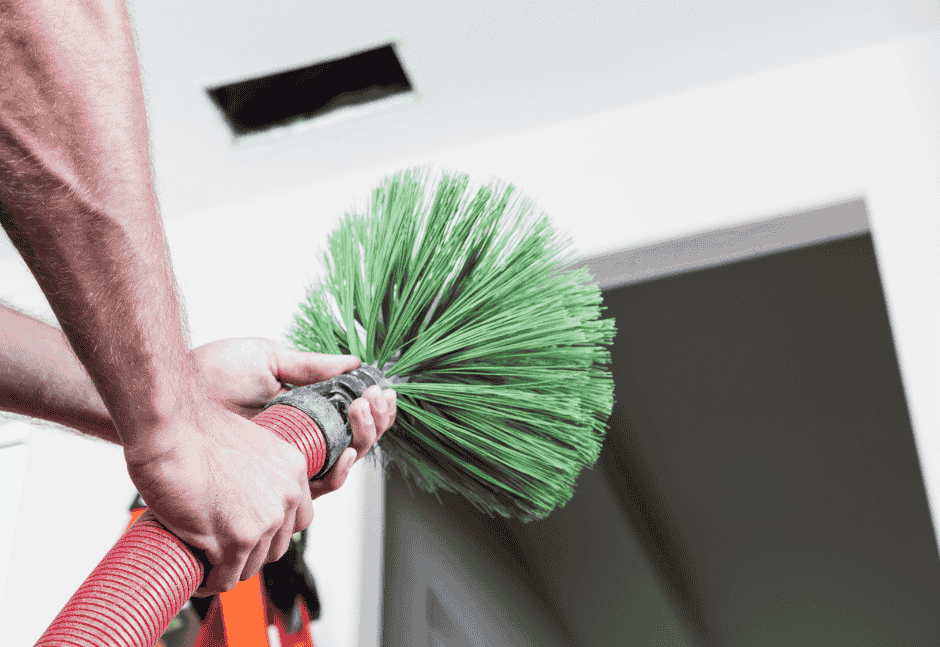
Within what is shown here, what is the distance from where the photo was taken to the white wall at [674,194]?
97cm

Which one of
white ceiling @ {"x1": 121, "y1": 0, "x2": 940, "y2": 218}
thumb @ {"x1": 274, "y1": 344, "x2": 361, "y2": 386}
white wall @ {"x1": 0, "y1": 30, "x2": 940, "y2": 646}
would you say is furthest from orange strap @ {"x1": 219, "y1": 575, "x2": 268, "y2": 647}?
white ceiling @ {"x1": 121, "y1": 0, "x2": 940, "y2": 218}

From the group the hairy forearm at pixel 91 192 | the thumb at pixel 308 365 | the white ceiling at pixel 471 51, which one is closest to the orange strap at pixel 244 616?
the thumb at pixel 308 365

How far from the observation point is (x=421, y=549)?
97 cm

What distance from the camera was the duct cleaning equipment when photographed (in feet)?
A: 2.24

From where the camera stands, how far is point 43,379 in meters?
0.55

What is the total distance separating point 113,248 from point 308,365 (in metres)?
0.35

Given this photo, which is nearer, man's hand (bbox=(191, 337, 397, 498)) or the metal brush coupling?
the metal brush coupling

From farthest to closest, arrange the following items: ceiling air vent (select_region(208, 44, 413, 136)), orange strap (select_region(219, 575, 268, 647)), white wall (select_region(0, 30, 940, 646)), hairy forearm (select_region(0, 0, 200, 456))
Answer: ceiling air vent (select_region(208, 44, 413, 136)) → white wall (select_region(0, 30, 940, 646)) → orange strap (select_region(219, 575, 268, 647)) → hairy forearm (select_region(0, 0, 200, 456))

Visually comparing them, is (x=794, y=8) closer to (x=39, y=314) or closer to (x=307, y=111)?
(x=307, y=111)

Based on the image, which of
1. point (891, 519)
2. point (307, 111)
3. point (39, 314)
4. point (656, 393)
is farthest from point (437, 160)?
point (891, 519)

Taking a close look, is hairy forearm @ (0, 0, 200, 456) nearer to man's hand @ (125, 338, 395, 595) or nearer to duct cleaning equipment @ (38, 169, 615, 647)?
man's hand @ (125, 338, 395, 595)

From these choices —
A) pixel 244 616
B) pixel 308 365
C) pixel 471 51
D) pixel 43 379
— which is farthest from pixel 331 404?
pixel 471 51

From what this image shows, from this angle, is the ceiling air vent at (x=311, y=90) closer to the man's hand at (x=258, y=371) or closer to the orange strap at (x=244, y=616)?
the man's hand at (x=258, y=371)

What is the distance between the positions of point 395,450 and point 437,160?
69 centimetres
